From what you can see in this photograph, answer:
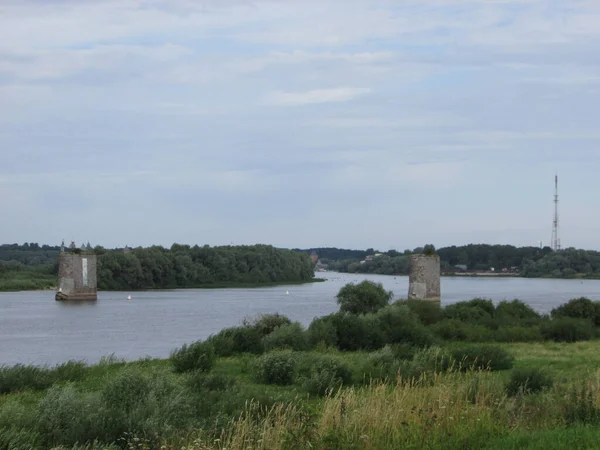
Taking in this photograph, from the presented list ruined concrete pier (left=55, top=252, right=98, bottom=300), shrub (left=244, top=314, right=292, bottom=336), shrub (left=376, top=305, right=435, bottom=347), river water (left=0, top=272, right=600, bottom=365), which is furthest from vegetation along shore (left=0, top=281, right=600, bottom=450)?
ruined concrete pier (left=55, top=252, right=98, bottom=300)

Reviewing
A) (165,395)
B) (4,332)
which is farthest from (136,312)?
(165,395)

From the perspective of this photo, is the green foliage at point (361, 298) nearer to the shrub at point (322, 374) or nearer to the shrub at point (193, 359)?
the shrub at point (193, 359)

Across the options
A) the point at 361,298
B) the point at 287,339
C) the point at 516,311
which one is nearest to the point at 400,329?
the point at 287,339

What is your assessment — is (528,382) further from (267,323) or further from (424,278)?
(424,278)

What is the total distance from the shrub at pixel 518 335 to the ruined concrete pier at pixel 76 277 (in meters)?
51.5

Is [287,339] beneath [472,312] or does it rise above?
beneath

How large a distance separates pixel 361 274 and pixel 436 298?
144995mm

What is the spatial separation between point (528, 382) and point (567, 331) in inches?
567

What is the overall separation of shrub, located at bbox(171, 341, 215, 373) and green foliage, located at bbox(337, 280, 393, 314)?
1881cm

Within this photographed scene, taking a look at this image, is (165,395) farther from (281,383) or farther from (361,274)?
(361,274)

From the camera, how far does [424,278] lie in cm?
4341

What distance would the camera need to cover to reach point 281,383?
54.1 ft

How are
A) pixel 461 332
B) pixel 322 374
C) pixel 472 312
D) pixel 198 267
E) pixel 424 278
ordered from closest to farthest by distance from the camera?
pixel 322 374 → pixel 461 332 → pixel 472 312 → pixel 424 278 → pixel 198 267

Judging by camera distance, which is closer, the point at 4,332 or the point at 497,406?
the point at 497,406
